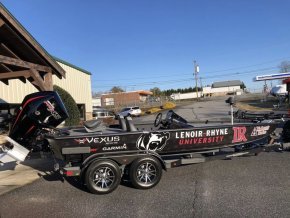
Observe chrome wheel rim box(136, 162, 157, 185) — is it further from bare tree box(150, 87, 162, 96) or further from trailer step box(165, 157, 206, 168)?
bare tree box(150, 87, 162, 96)

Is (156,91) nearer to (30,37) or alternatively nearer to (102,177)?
(30,37)

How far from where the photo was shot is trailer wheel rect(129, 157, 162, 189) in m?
6.27

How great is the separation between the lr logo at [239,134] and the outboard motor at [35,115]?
12.9ft

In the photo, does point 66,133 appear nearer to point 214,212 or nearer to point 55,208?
point 55,208

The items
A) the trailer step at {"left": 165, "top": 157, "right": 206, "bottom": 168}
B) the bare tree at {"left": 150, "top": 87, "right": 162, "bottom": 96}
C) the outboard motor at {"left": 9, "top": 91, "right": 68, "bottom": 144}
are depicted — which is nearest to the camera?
the trailer step at {"left": 165, "top": 157, "right": 206, "bottom": 168}

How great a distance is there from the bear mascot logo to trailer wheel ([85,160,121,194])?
0.72 meters

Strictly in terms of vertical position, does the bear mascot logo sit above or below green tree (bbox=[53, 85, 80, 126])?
below

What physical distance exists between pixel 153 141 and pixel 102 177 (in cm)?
129

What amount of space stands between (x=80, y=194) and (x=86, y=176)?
1.47 ft

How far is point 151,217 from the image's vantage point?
489 centimetres

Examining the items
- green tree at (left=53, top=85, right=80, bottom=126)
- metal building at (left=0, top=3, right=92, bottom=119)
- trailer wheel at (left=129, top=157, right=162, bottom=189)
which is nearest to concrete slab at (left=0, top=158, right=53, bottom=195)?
metal building at (left=0, top=3, right=92, bottom=119)

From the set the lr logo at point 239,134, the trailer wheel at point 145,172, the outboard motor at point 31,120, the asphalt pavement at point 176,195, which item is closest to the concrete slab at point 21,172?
the asphalt pavement at point 176,195

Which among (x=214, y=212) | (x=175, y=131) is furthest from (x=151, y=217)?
(x=175, y=131)

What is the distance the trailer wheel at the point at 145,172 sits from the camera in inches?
247
